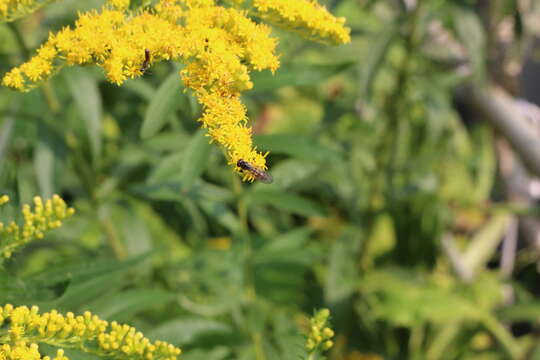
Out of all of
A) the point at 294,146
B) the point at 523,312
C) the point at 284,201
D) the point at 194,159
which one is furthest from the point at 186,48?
the point at 523,312

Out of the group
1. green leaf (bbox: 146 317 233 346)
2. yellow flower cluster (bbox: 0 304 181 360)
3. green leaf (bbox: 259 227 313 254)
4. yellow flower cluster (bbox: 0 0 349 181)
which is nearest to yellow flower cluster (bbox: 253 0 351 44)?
yellow flower cluster (bbox: 0 0 349 181)

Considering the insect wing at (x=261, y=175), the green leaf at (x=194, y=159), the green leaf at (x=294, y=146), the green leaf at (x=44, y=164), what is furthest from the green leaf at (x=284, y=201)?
the insect wing at (x=261, y=175)

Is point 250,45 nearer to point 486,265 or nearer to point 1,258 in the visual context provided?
point 1,258

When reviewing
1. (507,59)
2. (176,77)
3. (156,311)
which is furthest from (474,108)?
(176,77)

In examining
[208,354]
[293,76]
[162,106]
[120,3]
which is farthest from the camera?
[208,354]

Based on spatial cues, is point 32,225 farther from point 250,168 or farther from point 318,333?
point 318,333

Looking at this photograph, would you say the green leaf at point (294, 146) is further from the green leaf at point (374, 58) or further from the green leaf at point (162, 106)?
the green leaf at point (162, 106)
